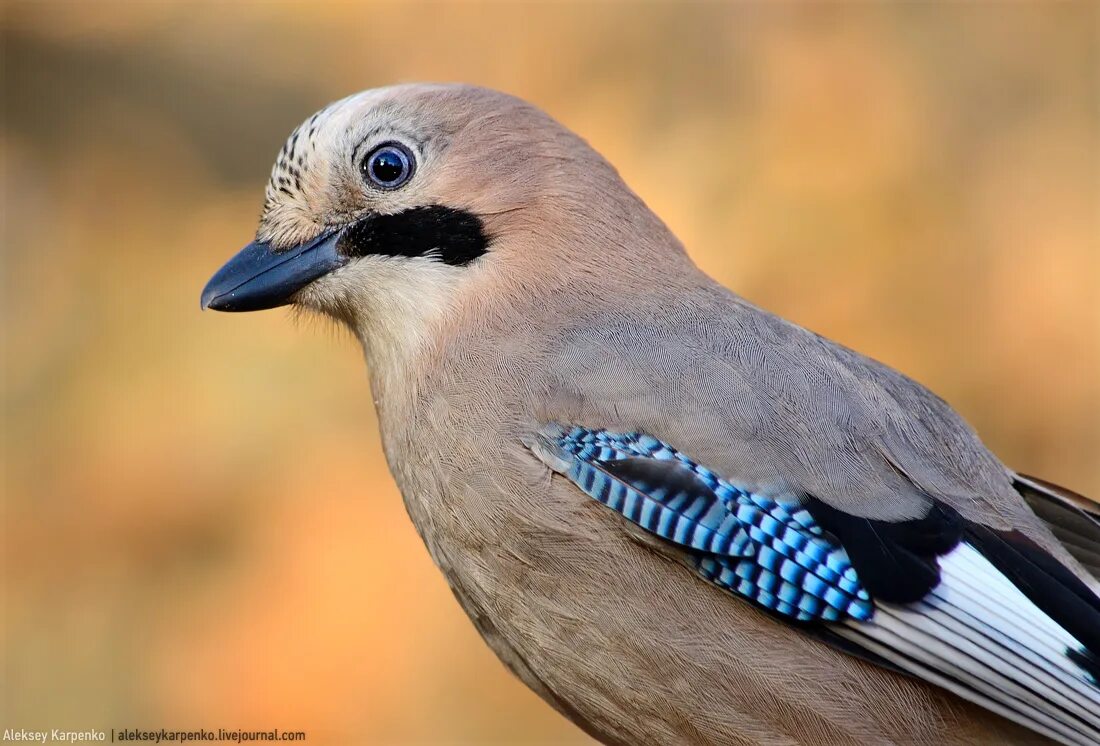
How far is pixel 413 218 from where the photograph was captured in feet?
11.4

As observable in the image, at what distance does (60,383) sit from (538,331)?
5.70m

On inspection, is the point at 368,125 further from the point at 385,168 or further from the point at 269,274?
the point at 269,274

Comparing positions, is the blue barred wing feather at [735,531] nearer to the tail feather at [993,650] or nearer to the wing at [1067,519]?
the tail feather at [993,650]

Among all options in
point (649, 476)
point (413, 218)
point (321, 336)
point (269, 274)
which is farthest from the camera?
point (321, 336)

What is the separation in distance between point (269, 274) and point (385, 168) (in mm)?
464

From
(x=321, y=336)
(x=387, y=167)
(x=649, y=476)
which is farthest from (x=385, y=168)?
(x=321, y=336)

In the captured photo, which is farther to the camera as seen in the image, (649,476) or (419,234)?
(419,234)

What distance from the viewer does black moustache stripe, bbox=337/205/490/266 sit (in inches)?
138

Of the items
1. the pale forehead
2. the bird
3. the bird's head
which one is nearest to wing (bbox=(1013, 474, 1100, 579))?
the bird

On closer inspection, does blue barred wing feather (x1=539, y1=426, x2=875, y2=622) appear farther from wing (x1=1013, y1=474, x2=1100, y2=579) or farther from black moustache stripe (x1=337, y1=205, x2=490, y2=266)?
wing (x1=1013, y1=474, x2=1100, y2=579)

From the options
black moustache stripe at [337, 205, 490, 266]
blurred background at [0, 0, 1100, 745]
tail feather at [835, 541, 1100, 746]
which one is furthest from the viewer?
blurred background at [0, 0, 1100, 745]

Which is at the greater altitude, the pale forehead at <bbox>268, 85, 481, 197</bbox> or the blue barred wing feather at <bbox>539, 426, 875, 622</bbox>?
the pale forehead at <bbox>268, 85, 481, 197</bbox>

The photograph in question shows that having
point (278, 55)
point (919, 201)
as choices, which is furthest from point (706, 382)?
point (278, 55)

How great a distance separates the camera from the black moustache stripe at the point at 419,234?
138 inches
